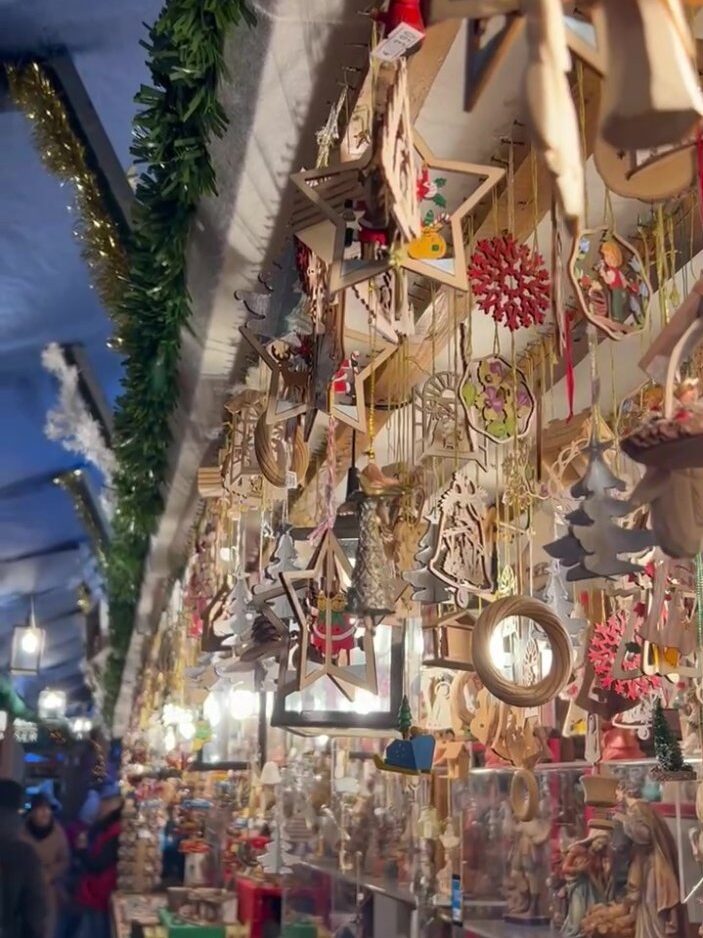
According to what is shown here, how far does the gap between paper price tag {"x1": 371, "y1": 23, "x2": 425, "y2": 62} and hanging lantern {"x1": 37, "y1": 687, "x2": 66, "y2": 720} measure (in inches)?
350

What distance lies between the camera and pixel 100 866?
6.54m

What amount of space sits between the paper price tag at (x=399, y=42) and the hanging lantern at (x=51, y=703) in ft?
29.1

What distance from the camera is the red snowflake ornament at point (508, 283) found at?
1471 millimetres

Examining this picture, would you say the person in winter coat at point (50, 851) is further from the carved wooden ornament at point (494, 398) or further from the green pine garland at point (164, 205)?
the carved wooden ornament at point (494, 398)

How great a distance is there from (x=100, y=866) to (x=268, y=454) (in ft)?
18.1

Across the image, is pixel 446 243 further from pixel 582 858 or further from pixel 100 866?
pixel 100 866

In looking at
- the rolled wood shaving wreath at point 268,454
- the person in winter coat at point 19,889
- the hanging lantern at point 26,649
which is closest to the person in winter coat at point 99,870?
the person in winter coat at point 19,889

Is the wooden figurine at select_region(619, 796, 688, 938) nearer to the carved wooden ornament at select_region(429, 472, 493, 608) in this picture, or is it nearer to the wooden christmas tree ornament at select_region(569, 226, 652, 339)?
the carved wooden ornament at select_region(429, 472, 493, 608)

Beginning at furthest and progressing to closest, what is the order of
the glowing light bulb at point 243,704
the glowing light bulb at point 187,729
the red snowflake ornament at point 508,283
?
the glowing light bulb at point 187,729
the glowing light bulb at point 243,704
the red snowflake ornament at point 508,283

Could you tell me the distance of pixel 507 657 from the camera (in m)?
2.35

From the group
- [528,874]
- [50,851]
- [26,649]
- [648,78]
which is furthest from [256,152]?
[26,649]

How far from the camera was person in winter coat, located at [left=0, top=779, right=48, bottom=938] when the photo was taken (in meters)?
6.27

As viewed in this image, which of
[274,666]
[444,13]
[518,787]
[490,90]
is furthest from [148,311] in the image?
[444,13]

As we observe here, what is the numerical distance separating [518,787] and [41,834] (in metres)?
5.20
